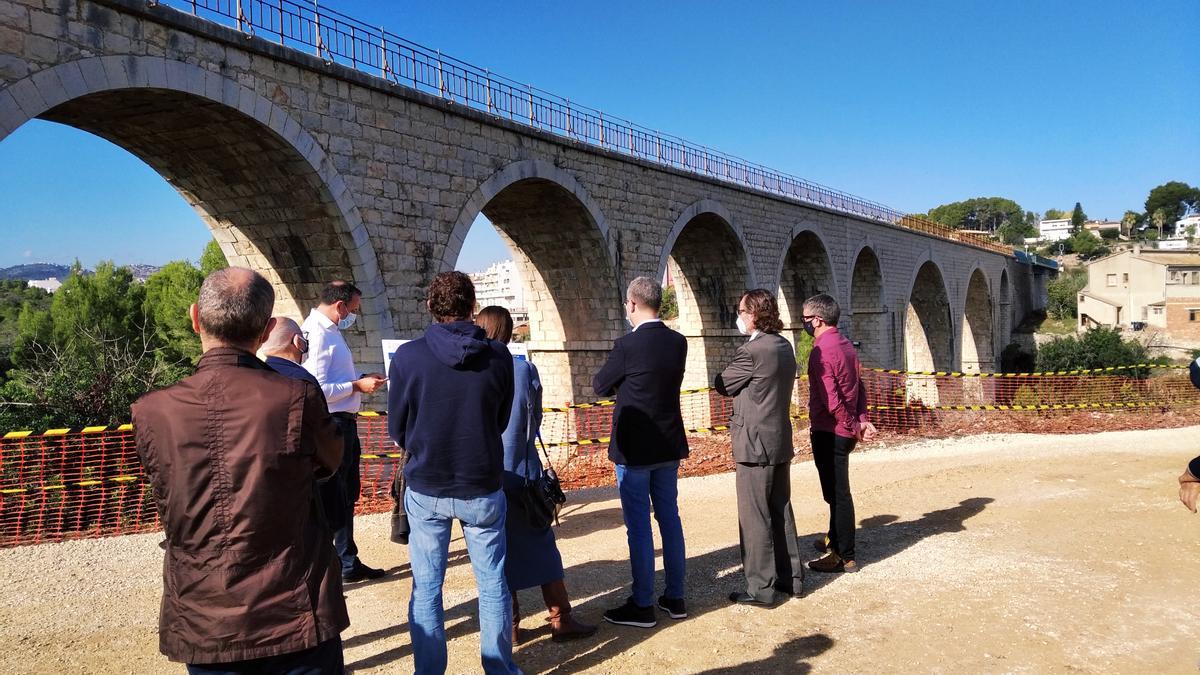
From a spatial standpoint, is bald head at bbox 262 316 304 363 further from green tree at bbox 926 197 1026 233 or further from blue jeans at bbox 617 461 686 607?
green tree at bbox 926 197 1026 233

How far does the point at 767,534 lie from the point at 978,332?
44.6 metres

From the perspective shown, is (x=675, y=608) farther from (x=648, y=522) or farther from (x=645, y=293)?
(x=645, y=293)

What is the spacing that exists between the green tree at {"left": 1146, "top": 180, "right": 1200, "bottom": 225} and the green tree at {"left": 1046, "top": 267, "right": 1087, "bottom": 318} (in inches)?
2320

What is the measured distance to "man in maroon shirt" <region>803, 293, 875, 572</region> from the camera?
461 cm

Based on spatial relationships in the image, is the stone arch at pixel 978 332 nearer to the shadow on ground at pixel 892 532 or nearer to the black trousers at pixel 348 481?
the shadow on ground at pixel 892 532

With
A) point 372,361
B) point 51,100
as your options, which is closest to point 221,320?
point 51,100

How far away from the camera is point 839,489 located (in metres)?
4.64

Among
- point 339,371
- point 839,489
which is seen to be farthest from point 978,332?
point 339,371

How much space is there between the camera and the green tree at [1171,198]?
104812 millimetres

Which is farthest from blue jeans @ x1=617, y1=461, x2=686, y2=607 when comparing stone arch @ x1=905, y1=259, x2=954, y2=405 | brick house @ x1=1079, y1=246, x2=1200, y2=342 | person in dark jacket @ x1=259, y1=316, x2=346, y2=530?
brick house @ x1=1079, y1=246, x2=1200, y2=342

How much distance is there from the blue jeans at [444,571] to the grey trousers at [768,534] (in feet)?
5.24

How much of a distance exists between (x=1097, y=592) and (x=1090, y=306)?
52.6 metres

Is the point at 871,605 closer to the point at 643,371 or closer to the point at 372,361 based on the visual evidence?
the point at 643,371

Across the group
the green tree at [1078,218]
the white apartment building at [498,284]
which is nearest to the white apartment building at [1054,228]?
the green tree at [1078,218]
